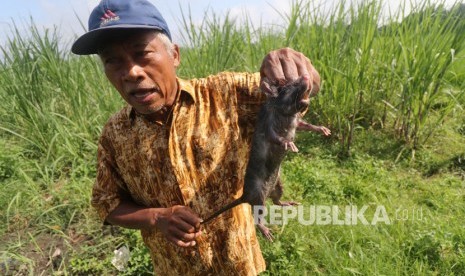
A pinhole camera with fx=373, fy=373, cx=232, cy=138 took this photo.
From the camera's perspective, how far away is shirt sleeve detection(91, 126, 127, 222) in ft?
4.78

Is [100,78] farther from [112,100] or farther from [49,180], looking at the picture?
[49,180]

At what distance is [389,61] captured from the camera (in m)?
3.47

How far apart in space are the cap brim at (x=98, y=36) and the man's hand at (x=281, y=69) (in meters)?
0.39

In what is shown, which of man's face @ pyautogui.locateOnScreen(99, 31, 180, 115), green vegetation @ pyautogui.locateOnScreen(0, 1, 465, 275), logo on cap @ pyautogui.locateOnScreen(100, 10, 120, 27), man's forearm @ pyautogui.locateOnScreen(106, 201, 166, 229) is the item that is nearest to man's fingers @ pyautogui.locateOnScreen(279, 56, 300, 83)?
man's face @ pyautogui.locateOnScreen(99, 31, 180, 115)

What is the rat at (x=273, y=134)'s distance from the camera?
977mm

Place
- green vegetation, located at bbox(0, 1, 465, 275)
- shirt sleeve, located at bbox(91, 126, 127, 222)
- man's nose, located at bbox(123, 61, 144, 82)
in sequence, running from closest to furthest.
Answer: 1. man's nose, located at bbox(123, 61, 144, 82)
2. shirt sleeve, located at bbox(91, 126, 127, 222)
3. green vegetation, located at bbox(0, 1, 465, 275)

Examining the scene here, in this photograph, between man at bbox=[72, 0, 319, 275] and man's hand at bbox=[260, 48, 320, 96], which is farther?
man at bbox=[72, 0, 319, 275]

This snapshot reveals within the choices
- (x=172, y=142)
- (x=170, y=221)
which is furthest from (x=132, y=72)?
(x=170, y=221)

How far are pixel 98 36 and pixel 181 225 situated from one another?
66 centimetres

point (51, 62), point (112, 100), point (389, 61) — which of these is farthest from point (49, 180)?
point (389, 61)

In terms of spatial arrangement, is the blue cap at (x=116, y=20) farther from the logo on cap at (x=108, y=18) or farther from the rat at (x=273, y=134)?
the rat at (x=273, y=134)

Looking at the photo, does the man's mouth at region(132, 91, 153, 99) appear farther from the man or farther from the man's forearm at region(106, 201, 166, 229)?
the man's forearm at region(106, 201, 166, 229)

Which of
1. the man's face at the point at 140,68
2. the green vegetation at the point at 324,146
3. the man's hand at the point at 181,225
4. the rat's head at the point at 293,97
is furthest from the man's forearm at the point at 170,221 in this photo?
the green vegetation at the point at 324,146

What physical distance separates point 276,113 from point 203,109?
419mm
